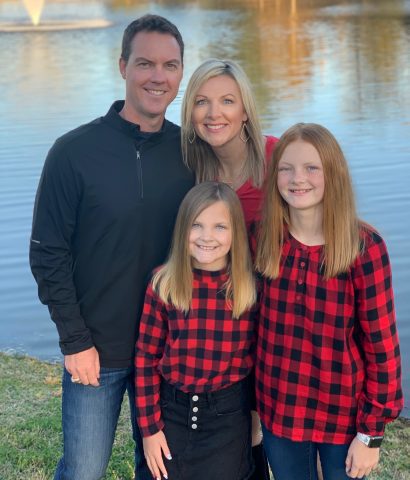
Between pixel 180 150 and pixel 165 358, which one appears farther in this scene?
pixel 180 150

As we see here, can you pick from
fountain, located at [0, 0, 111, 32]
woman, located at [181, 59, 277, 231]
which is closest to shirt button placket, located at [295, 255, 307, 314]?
woman, located at [181, 59, 277, 231]

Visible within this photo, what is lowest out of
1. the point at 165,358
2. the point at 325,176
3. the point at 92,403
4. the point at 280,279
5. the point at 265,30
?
the point at 92,403

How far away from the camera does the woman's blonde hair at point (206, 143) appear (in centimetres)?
298

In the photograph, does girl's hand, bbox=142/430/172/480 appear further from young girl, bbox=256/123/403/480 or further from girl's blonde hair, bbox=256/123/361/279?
girl's blonde hair, bbox=256/123/361/279

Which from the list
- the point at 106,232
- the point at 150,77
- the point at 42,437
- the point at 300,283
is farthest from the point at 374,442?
the point at 42,437

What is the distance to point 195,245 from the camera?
107 inches

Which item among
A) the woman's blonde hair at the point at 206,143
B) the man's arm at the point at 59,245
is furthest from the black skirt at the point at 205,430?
the woman's blonde hair at the point at 206,143

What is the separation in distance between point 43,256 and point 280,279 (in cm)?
84

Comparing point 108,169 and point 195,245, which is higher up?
point 108,169

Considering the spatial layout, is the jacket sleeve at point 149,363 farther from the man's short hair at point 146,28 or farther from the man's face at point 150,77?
the man's short hair at point 146,28

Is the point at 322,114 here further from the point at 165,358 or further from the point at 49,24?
the point at 49,24

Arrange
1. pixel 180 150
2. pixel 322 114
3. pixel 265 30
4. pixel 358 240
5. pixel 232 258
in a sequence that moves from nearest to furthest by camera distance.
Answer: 1. pixel 358 240
2. pixel 232 258
3. pixel 180 150
4. pixel 322 114
5. pixel 265 30

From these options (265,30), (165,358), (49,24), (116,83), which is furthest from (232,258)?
(49,24)

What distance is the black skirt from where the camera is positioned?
2732 millimetres
